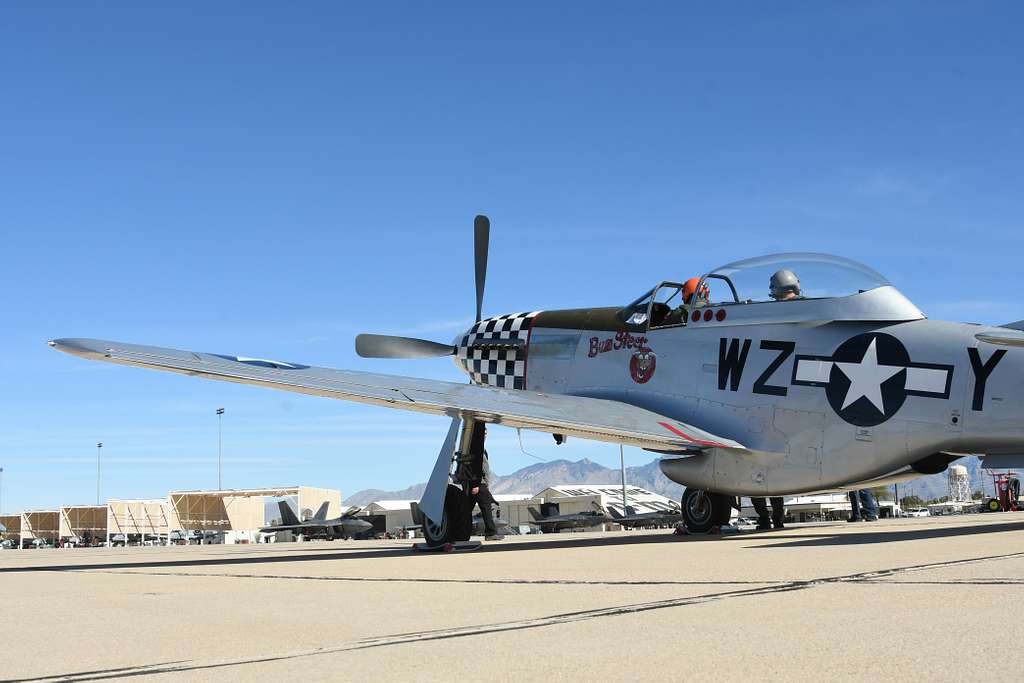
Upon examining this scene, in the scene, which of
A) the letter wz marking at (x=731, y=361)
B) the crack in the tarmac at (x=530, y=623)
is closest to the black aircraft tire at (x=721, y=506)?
the letter wz marking at (x=731, y=361)

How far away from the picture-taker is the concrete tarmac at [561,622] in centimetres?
319

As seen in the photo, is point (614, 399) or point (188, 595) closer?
point (188, 595)

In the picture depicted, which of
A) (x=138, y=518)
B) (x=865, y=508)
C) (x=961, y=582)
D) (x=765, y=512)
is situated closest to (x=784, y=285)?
(x=765, y=512)

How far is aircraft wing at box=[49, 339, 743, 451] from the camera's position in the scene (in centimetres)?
973

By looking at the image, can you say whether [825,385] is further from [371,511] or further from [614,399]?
[371,511]

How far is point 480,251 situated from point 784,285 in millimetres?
6120

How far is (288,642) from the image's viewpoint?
13.2ft

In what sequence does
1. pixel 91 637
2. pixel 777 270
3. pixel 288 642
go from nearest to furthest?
pixel 288 642, pixel 91 637, pixel 777 270

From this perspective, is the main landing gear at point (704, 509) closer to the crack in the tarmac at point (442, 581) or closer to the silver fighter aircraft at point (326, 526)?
the crack in the tarmac at point (442, 581)

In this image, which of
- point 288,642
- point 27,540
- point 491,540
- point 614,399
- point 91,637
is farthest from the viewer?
point 27,540

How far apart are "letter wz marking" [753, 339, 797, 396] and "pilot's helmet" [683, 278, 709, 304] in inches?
46.1

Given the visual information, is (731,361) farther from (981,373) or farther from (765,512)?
(765,512)

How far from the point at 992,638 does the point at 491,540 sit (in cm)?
1133

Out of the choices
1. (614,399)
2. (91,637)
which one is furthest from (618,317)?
(91,637)
